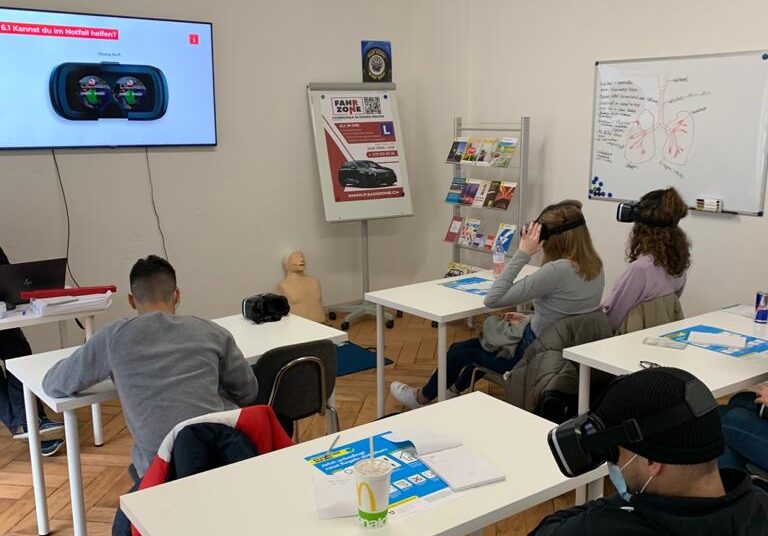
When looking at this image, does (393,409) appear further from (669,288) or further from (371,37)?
(371,37)

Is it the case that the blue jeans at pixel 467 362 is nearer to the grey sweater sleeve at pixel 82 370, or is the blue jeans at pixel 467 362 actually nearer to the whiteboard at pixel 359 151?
the grey sweater sleeve at pixel 82 370

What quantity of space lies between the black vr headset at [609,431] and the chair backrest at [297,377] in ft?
4.75

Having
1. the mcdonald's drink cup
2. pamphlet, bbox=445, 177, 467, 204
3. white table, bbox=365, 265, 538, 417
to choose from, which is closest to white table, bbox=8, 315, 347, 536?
white table, bbox=365, 265, 538, 417

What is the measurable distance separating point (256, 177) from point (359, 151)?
0.83 meters

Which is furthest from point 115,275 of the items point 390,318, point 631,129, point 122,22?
point 631,129

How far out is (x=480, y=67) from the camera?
18.7 feet

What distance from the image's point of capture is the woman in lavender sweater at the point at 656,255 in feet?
10.5

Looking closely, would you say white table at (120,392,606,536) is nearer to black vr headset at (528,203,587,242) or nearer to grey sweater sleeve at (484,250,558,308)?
grey sweater sleeve at (484,250,558,308)

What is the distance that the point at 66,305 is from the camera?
3354 mm

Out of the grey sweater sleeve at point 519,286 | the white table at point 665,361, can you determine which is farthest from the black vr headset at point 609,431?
the grey sweater sleeve at point 519,286

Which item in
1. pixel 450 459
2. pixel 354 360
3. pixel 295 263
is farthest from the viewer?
pixel 295 263

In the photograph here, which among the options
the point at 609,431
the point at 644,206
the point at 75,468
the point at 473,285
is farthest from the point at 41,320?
the point at 609,431

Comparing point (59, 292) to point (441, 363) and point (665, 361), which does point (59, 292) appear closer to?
point (441, 363)

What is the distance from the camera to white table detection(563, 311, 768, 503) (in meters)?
2.41
